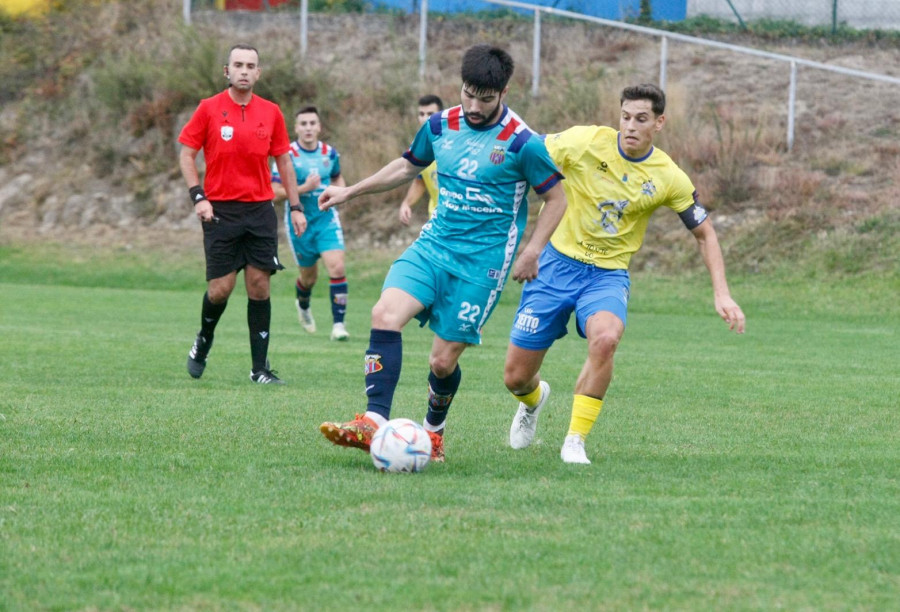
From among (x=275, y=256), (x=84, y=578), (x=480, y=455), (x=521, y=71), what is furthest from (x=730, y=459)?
(x=521, y=71)

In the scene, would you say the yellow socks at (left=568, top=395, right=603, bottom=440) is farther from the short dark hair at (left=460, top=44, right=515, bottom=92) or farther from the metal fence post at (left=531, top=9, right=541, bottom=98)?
the metal fence post at (left=531, top=9, right=541, bottom=98)

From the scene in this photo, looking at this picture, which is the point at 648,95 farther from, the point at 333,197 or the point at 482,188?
the point at 333,197

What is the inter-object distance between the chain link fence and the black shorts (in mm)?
19240

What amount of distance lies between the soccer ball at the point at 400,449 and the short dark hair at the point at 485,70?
1.64 metres

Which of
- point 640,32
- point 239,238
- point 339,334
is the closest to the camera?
point 239,238

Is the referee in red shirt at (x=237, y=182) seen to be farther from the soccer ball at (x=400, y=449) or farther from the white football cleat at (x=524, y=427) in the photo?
the soccer ball at (x=400, y=449)

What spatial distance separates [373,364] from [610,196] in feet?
5.40

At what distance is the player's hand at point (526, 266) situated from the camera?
6039 millimetres

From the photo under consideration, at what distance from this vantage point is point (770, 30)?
26.7 meters

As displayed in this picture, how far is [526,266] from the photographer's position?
6.07 meters

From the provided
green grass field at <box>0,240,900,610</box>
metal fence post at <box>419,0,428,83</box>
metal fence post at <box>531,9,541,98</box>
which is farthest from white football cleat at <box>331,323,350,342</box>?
metal fence post at <box>419,0,428,83</box>

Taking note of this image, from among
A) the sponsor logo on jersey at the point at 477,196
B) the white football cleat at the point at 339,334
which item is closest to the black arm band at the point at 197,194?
the sponsor logo on jersey at the point at 477,196

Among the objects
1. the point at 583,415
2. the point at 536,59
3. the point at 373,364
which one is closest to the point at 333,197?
the point at 373,364

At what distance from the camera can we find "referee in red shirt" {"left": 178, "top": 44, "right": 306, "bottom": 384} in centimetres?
939
